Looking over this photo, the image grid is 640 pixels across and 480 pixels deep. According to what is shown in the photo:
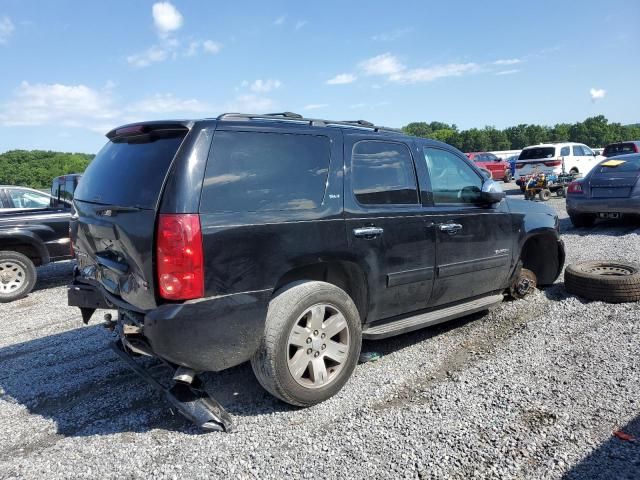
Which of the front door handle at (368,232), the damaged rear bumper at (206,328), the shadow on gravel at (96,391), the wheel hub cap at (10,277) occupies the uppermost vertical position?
the front door handle at (368,232)

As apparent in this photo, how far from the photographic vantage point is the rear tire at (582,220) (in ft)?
32.1

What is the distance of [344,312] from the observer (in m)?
3.30

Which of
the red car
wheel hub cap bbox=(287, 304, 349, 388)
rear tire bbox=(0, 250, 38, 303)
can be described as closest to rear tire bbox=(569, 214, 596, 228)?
wheel hub cap bbox=(287, 304, 349, 388)

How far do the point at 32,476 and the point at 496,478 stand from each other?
258cm

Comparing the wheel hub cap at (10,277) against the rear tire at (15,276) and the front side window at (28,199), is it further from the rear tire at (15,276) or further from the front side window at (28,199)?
the front side window at (28,199)

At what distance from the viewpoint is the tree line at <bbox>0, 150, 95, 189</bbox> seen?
29.2m

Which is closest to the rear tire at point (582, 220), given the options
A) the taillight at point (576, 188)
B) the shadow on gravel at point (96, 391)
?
the taillight at point (576, 188)

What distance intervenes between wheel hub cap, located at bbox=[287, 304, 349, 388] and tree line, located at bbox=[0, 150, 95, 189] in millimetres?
30083

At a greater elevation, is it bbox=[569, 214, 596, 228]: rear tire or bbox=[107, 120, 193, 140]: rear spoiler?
bbox=[107, 120, 193, 140]: rear spoiler

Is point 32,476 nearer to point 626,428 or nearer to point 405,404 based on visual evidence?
point 405,404

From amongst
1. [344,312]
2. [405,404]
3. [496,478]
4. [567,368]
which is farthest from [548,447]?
[344,312]

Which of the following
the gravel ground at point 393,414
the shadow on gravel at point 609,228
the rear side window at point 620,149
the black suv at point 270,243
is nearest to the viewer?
the gravel ground at point 393,414

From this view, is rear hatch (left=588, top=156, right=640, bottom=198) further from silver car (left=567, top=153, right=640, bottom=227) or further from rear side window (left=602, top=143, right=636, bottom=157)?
rear side window (left=602, top=143, right=636, bottom=157)

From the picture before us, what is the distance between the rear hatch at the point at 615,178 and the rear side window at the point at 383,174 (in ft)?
22.9
